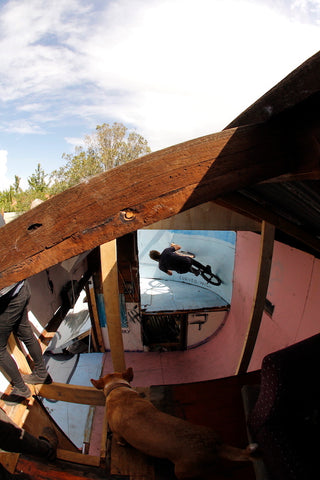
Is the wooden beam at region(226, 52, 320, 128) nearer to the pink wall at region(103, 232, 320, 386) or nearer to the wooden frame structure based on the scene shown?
the wooden frame structure

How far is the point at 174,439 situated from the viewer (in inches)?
61.8

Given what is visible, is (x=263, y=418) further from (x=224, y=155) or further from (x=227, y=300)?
(x=227, y=300)

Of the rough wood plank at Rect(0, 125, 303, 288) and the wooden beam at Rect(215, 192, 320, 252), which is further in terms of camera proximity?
the wooden beam at Rect(215, 192, 320, 252)

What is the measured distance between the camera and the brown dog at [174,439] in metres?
1.50

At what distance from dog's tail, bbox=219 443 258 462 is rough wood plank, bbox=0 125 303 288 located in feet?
4.03

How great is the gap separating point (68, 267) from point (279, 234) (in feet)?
10.0

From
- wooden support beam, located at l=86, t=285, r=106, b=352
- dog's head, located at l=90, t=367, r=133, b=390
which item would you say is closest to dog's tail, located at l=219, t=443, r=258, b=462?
dog's head, located at l=90, t=367, r=133, b=390

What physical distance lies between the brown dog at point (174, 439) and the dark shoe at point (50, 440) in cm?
61

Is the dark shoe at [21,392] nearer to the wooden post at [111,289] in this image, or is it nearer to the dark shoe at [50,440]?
the dark shoe at [50,440]

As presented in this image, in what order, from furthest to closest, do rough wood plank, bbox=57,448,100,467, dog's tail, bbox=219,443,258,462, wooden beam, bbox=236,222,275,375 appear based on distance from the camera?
wooden beam, bbox=236,222,275,375 → rough wood plank, bbox=57,448,100,467 → dog's tail, bbox=219,443,258,462

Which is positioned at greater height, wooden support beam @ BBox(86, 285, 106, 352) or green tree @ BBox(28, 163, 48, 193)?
green tree @ BBox(28, 163, 48, 193)

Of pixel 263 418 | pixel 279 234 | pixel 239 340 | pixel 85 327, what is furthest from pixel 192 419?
pixel 85 327

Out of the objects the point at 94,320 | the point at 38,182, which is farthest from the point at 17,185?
the point at 94,320

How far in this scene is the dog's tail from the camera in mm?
→ 1259
